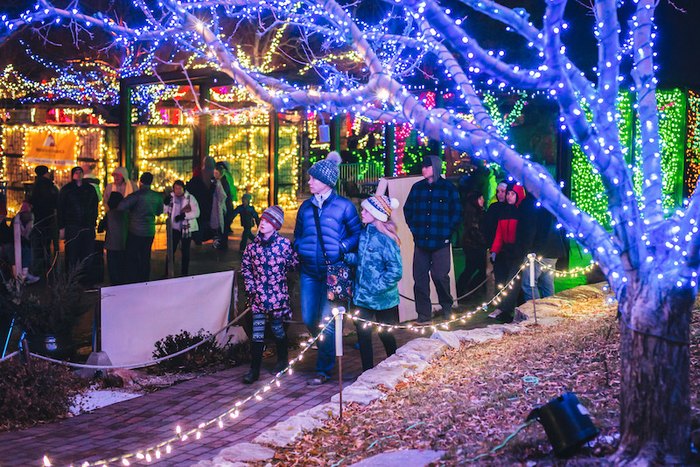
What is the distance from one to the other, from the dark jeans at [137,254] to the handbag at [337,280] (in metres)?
5.98

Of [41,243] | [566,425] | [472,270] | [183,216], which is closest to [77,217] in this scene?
[41,243]

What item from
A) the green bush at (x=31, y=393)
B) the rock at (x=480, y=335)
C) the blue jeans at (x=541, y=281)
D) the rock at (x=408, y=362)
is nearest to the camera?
the green bush at (x=31, y=393)

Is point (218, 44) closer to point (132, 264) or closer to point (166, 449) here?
point (166, 449)

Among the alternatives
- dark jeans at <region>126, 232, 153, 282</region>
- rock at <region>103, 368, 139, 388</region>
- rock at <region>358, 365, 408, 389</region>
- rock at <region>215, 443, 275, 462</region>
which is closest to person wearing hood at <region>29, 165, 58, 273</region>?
dark jeans at <region>126, 232, 153, 282</region>

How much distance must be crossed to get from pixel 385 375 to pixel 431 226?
3.59m

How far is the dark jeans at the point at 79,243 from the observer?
50.2ft

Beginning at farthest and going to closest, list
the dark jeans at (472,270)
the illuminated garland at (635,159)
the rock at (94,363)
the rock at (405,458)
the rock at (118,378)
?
the illuminated garland at (635,159), the dark jeans at (472,270), the rock at (94,363), the rock at (118,378), the rock at (405,458)

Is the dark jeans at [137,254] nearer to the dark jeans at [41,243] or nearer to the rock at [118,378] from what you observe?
the dark jeans at [41,243]

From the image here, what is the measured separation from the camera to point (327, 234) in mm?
9297

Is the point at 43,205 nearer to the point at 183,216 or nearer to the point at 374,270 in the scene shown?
the point at 183,216

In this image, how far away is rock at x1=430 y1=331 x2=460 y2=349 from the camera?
9.95 metres

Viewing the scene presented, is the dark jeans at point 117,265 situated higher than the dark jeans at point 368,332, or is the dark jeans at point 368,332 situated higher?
the dark jeans at point 117,265

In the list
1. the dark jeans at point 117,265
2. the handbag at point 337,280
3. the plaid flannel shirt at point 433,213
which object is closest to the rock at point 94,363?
the handbag at point 337,280

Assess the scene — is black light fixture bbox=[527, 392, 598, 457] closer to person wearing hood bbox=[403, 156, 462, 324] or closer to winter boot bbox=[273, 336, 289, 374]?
winter boot bbox=[273, 336, 289, 374]
